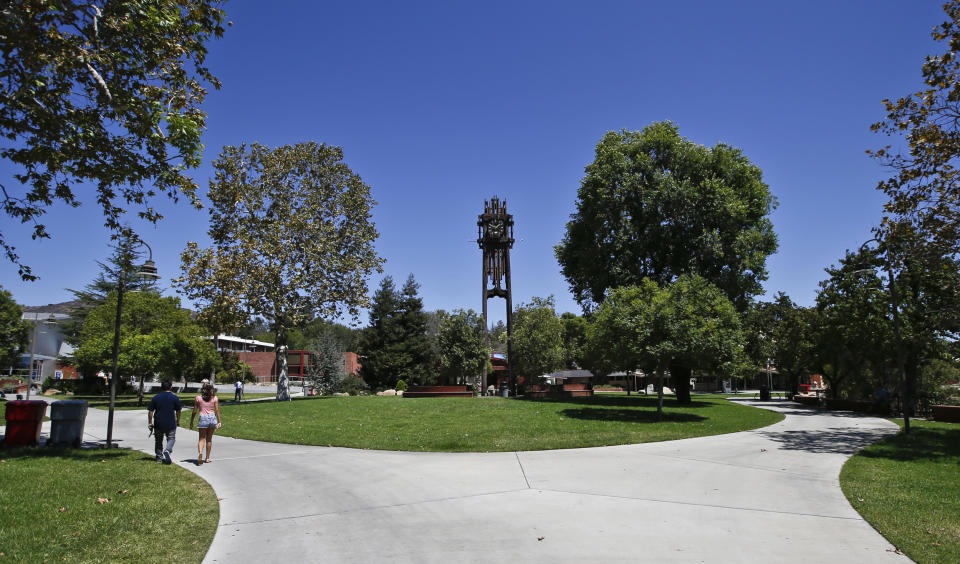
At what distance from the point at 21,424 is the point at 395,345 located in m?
33.7

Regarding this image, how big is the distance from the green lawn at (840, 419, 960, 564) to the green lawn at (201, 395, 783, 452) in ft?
15.3

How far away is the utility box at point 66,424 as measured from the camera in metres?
12.2

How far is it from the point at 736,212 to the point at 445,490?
25.0 meters

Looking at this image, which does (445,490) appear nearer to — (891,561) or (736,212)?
(891,561)

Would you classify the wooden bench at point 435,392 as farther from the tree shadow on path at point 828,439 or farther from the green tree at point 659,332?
the tree shadow on path at point 828,439

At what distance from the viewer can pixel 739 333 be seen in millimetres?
21156

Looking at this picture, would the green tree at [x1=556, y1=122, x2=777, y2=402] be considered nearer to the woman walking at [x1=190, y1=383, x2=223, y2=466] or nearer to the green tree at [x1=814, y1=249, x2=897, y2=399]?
the green tree at [x1=814, y1=249, x2=897, y2=399]

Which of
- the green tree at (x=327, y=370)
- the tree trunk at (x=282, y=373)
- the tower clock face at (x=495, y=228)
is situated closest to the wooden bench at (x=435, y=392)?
the tree trunk at (x=282, y=373)

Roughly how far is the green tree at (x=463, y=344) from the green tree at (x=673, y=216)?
34.0 feet

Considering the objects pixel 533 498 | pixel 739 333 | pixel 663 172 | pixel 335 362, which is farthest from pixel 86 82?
pixel 335 362

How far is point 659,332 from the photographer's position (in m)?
18.7

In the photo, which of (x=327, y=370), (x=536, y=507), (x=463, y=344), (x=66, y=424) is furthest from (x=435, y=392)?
(x=536, y=507)

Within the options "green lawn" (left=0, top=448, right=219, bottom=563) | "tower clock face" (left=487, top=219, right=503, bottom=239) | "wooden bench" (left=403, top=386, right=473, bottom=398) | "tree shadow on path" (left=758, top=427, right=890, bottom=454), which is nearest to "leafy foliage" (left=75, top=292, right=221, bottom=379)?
"wooden bench" (left=403, top=386, right=473, bottom=398)

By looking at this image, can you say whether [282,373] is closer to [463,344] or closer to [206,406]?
[463,344]
